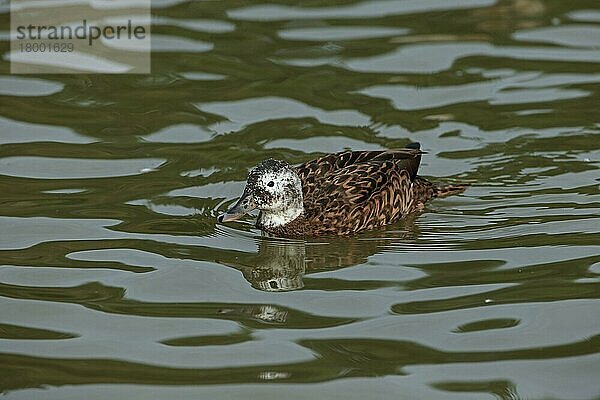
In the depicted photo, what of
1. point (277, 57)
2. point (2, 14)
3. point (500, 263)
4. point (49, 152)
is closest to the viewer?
point (500, 263)

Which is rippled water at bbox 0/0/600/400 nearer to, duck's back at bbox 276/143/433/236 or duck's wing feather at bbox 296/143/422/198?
duck's back at bbox 276/143/433/236

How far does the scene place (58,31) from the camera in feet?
50.0

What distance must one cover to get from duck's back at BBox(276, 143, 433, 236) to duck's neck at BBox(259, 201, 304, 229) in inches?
1.7

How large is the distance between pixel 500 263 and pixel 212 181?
3.05 meters

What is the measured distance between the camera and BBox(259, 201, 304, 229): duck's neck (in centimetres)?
1080

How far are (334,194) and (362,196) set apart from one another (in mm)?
227

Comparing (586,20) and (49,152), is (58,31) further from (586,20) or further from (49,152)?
(586,20)

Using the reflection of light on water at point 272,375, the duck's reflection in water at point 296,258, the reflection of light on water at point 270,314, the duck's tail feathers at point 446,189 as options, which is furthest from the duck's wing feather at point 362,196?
the reflection of light on water at point 272,375

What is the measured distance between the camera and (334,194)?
1094 centimetres

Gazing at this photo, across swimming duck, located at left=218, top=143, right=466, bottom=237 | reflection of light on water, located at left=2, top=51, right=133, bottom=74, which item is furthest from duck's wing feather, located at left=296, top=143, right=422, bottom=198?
reflection of light on water, located at left=2, top=51, right=133, bottom=74

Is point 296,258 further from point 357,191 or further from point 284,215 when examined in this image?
point 357,191

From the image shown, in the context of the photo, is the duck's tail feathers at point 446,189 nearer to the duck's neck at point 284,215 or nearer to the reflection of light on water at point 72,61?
the duck's neck at point 284,215

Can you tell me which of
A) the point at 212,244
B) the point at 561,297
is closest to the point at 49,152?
the point at 212,244

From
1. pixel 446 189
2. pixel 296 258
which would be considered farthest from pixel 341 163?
pixel 296 258
